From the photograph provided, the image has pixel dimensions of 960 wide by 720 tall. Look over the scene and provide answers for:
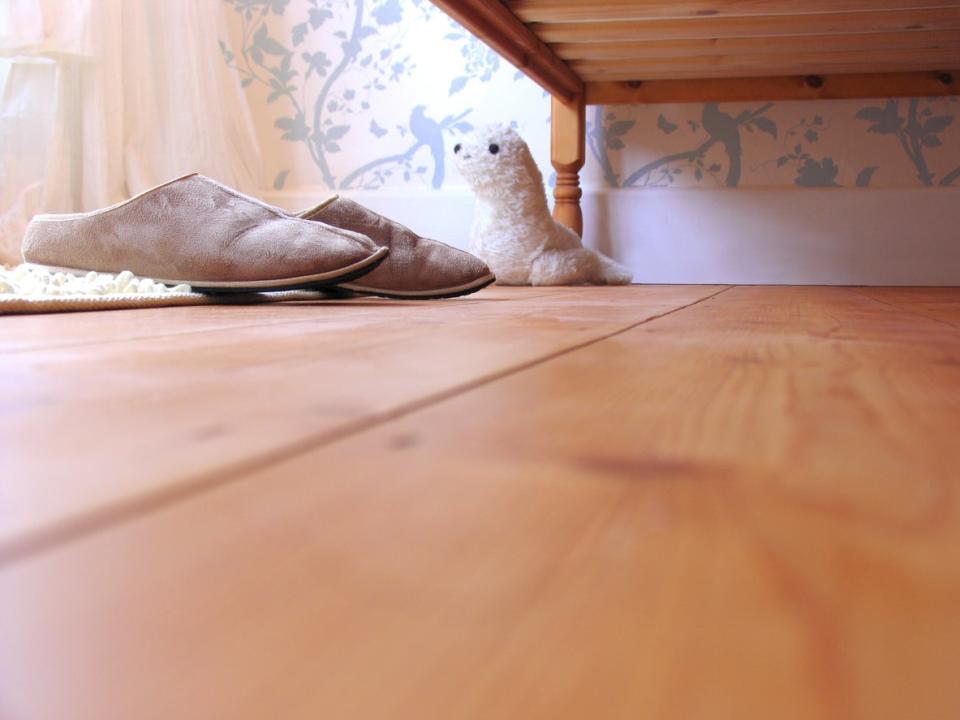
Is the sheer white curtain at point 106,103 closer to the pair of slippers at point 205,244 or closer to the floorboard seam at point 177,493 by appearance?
the pair of slippers at point 205,244

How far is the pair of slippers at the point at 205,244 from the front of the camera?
2.67ft

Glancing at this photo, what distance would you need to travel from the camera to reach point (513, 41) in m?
1.42

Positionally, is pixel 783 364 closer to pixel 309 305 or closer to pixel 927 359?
pixel 927 359

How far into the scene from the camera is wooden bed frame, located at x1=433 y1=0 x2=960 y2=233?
4.31 ft

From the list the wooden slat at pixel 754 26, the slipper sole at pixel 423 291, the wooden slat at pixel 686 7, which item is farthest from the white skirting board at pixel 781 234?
the slipper sole at pixel 423 291

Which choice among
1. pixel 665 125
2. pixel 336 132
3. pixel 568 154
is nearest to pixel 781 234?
pixel 665 125

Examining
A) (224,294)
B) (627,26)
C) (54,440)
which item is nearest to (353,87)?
(627,26)

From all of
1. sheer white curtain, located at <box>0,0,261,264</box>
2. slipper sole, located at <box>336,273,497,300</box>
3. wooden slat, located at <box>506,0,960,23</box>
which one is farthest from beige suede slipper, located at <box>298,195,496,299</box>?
sheer white curtain, located at <box>0,0,261,264</box>

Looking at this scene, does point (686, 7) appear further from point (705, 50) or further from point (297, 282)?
point (297, 282)

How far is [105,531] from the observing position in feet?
0.47

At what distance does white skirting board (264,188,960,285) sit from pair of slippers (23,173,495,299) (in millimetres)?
1104

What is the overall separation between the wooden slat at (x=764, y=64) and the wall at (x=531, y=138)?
150 millimetres

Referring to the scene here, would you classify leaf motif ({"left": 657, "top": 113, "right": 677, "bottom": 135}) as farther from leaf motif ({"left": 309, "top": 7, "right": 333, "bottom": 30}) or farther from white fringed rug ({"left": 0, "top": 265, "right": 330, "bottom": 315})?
white fringed rug ({"left": 0, "top": 265, "right": 330, "bottom": 315})

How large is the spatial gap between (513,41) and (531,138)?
589 millimetres
